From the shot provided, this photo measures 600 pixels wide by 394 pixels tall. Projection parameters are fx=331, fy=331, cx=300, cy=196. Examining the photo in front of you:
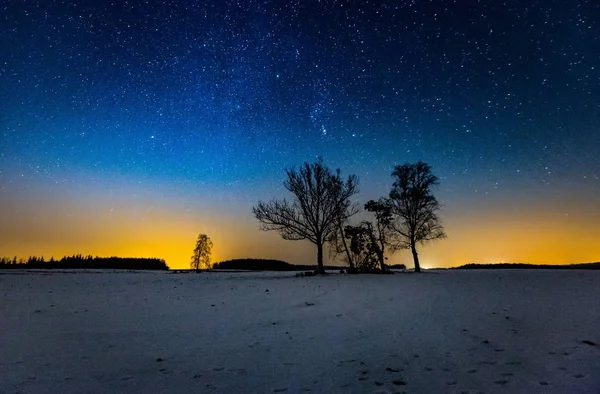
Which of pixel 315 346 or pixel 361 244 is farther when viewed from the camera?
pixel 361 244

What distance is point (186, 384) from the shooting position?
536cm

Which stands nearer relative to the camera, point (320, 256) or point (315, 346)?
point (315, 346)

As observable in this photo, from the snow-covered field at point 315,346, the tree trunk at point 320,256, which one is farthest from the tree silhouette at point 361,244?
the snow-covered field at point 315,346

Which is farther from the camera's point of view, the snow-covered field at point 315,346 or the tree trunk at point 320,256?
the tree trunk at point 320,256

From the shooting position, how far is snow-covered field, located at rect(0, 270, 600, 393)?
5.21 meters

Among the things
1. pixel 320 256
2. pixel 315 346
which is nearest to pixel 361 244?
pixel 320 256

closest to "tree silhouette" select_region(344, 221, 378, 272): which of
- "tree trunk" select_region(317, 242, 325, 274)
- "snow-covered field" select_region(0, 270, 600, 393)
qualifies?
"tree trunk" select_region(317, 242, 325, 274)

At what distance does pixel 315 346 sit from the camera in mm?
7152

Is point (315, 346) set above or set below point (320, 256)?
below

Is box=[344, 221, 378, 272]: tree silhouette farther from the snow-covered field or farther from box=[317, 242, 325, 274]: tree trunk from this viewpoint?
the snow-covered field

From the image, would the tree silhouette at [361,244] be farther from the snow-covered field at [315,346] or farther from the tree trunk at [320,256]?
the snow-covered field at [315,346]

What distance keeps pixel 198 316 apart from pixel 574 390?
9.28m

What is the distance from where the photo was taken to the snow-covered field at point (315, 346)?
5207mm

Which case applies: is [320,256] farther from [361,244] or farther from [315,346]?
A: [315,346]
